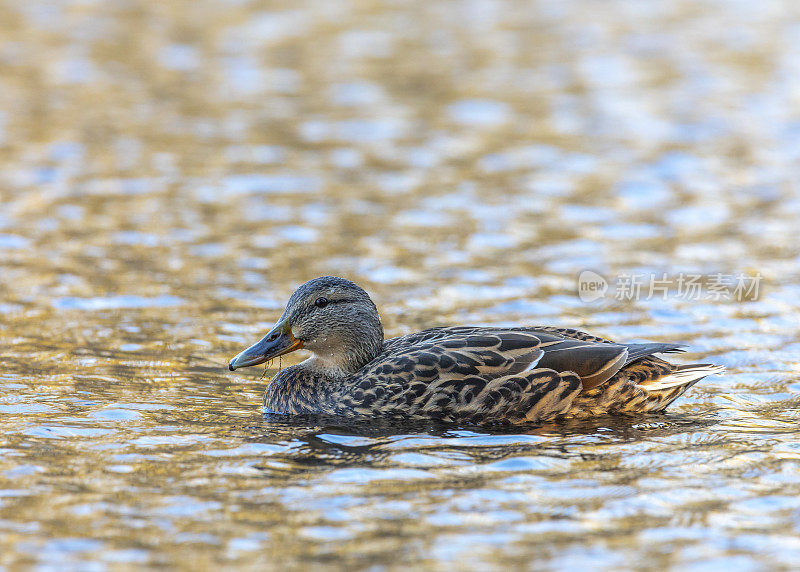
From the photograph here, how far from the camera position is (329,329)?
9.16m

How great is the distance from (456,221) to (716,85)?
301 inches

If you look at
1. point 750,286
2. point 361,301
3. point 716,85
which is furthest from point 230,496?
point 716,85

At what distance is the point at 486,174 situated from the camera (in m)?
15.5

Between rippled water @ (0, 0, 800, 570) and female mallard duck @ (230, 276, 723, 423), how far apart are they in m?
0.25

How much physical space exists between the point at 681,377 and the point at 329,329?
2.58 meters

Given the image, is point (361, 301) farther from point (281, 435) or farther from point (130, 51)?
point (130, 51)

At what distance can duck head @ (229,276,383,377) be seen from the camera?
30.1 ft

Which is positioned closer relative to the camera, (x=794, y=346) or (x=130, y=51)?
(x=794, y=346)
